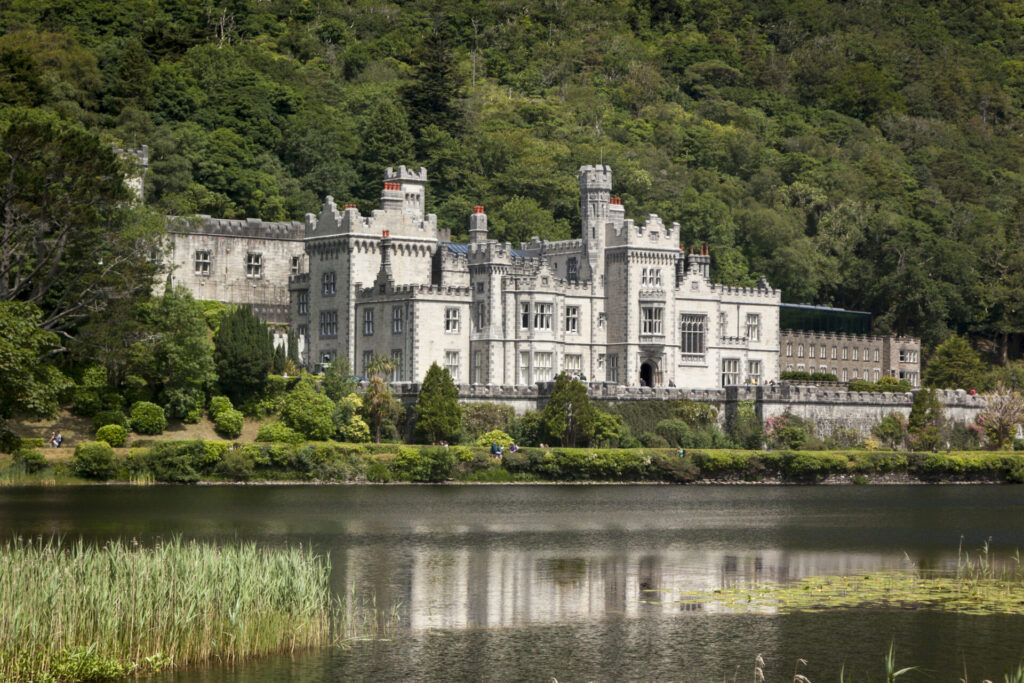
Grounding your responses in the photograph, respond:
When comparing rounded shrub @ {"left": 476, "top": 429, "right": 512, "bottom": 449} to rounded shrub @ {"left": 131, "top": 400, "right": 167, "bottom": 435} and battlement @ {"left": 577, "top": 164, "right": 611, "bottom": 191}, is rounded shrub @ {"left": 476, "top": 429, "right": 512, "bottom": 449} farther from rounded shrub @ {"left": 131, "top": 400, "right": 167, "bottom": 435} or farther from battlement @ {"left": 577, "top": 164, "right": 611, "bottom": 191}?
battlement @ {"left": 577, "top": 164, "right": 611, "bottom": 191}

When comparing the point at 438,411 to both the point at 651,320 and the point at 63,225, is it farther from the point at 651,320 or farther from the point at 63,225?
the point at 63,225

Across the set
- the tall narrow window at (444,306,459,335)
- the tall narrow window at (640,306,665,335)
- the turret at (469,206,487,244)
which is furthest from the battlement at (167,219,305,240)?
the tall narrow window at (640,306,665,335)

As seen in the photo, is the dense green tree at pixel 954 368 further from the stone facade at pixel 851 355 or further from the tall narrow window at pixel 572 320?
the tall narrow window at pixel 572 320

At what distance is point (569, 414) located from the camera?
264 feet

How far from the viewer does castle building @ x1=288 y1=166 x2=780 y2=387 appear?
3499 inches

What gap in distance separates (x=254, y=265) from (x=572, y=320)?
766 inches

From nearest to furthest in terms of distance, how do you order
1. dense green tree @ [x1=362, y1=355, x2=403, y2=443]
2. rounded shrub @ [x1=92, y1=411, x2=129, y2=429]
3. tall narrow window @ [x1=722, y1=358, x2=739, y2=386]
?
1. rounded shrub @ [x1=92, y1=411, x2=129, y2=429]
2. dense green tree @ [x1=362, y1=355, x2=403, y2=443]
3. tall narrow window @ [x1=722, y1=358, x2=739, y2=386]

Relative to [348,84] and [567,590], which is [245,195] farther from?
[567,590]

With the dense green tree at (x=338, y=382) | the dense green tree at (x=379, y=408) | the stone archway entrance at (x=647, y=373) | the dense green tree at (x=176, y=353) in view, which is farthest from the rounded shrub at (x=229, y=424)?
the stone archway entrance at (x=647, y=373)

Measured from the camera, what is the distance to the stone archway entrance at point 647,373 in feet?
310

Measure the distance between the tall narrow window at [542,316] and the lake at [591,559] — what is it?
1724 cm

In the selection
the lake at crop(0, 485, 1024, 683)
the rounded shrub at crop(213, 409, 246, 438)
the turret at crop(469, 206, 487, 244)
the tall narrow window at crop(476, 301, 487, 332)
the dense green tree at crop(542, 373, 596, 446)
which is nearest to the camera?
the lake at crop(0, 485, 1024, 683)

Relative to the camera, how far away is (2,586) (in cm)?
2977

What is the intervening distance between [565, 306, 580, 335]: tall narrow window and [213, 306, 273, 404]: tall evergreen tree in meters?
20.0
